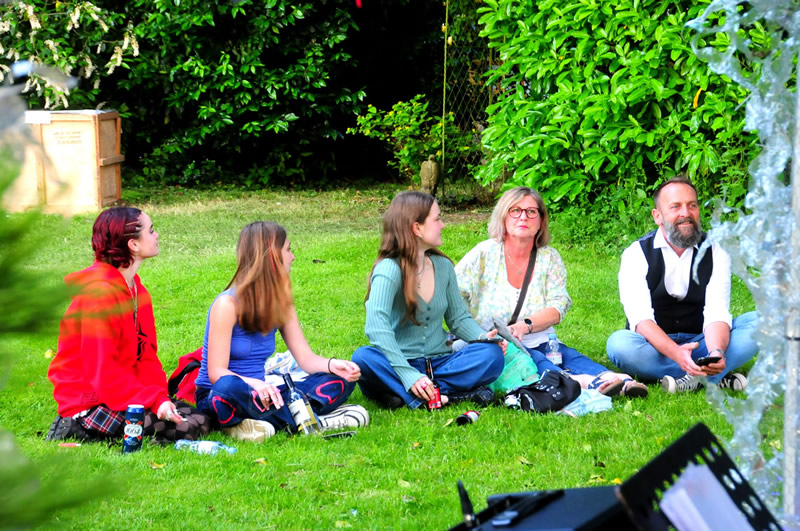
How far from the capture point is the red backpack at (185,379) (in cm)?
524

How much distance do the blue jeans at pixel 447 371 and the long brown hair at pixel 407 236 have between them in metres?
0.31

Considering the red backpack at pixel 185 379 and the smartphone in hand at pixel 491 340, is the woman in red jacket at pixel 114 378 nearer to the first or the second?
the red backpack at pixel 185 379

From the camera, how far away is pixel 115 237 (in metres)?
4.61

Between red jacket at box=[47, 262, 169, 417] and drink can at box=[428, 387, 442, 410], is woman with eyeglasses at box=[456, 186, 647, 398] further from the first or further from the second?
red jacket at box=[47, 262, 169, 417]

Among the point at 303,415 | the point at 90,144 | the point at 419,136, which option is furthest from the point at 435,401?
the point at 90,144

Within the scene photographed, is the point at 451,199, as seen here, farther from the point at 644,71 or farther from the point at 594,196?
the point at 644,71

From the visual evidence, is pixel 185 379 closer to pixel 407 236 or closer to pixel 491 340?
pixel 407 236

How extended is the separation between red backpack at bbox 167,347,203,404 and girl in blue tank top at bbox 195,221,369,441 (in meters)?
0.26

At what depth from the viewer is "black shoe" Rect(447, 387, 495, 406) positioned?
529 centimetres

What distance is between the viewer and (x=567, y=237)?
8.89m

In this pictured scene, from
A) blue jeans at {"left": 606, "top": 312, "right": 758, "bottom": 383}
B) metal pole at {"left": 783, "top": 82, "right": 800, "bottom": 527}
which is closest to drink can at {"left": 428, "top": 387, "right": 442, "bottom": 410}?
blue jeans at {"left": 606, "top": 312, "right": 758, "bottom": 383}

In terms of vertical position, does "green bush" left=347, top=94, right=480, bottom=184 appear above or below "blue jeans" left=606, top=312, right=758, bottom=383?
above

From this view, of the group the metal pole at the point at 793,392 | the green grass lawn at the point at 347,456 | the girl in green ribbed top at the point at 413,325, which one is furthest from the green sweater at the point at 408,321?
the metal pole at the point at 793,392

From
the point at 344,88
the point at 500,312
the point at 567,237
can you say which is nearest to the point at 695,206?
the point at 500,312
